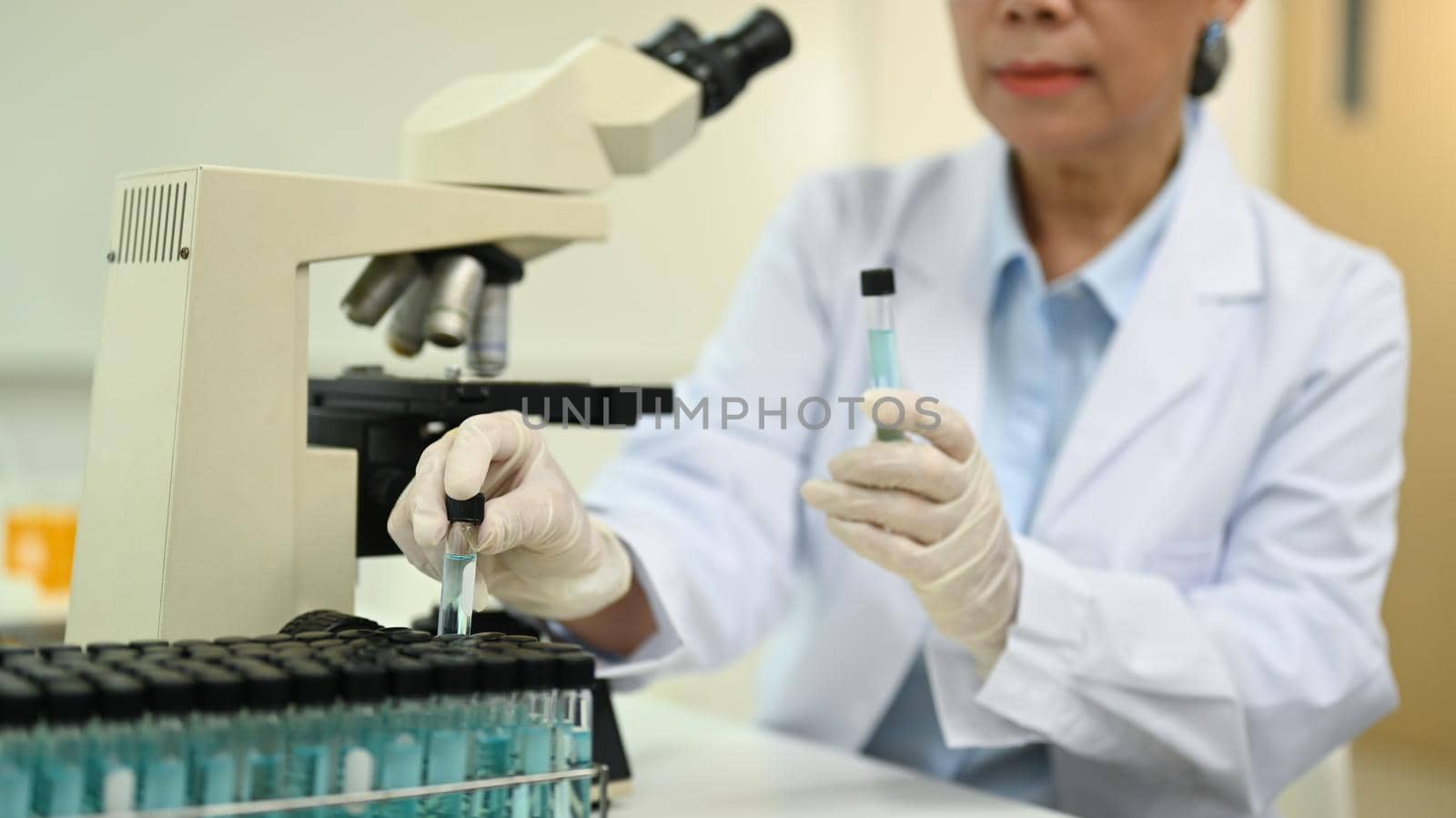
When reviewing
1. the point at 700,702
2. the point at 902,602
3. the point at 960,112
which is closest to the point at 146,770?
the point at 902,602

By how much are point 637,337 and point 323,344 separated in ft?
6.47

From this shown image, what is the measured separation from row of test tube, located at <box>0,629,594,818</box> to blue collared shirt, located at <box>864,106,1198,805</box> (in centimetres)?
74

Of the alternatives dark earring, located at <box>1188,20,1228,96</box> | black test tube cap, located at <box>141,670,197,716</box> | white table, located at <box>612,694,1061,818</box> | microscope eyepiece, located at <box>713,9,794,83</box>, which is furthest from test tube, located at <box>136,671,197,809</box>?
dark earring, located at <box>1188,20,1228,96</box>

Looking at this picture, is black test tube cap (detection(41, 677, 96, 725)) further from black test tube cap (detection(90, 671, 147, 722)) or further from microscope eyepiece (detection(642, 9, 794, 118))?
microscope eyepiece (detection(642, 9, 794, 118))

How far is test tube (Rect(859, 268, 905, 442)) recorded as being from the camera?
36.8 inches

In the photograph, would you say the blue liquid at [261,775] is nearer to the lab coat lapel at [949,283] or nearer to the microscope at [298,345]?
the microscope at [298,345]

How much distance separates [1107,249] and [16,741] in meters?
1.16

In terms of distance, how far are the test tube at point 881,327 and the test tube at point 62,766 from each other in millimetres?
560

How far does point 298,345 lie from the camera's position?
90 cm

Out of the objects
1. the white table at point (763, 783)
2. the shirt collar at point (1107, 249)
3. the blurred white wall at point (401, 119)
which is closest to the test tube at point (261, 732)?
the white table at point (763, 783)

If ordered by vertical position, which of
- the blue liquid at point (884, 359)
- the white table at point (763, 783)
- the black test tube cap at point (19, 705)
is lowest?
the white table at point (763, 783)

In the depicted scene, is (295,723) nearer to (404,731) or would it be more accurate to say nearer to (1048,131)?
(404,731)

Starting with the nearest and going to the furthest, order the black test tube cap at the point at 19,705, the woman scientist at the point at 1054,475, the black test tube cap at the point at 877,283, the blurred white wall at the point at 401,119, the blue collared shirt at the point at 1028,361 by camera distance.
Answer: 1. the black test tube cap at the point at 19,705
2. the black test tube cap at the point at 877,283
3. the woman scientist at the point at 1054,475
4. the blue collared shirt at the point at 1028,361
5. the blurred white wall at the point at 401,119

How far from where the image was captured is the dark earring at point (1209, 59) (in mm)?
1386
